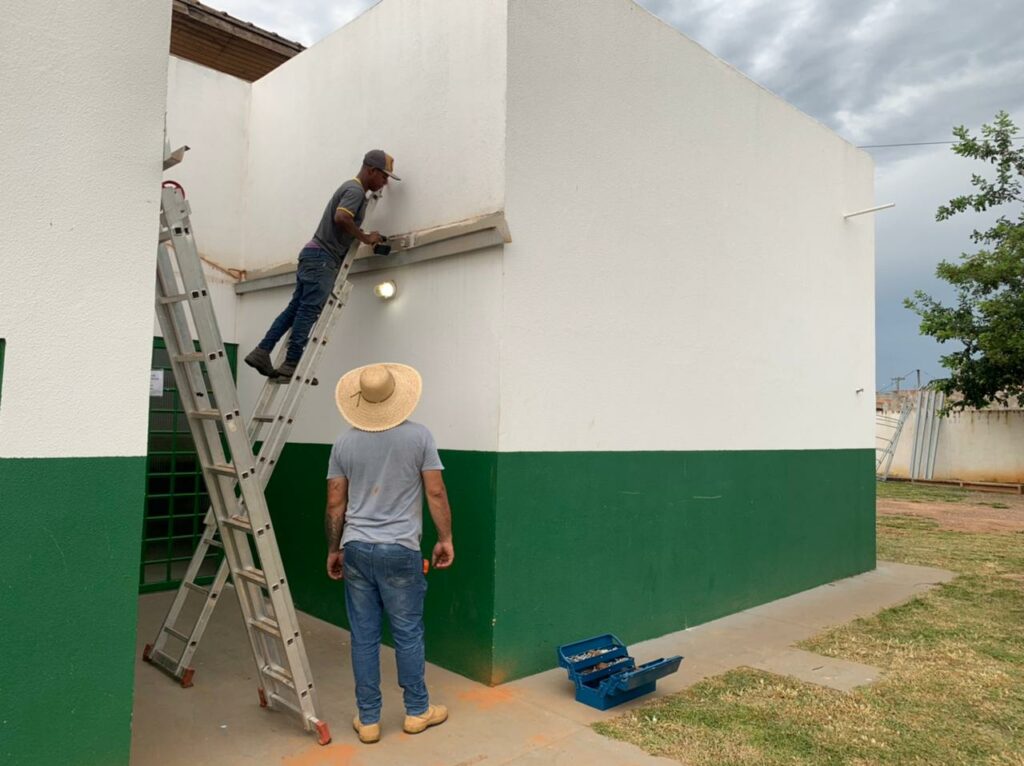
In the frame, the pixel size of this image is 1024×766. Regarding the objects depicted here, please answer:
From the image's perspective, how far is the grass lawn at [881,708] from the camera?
4.13 meters

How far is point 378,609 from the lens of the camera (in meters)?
4.25

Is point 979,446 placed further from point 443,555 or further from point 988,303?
Result: point 443,555

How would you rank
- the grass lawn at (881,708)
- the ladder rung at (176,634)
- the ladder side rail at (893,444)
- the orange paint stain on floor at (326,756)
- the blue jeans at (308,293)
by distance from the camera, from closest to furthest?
the orange paint stain on floor at (326,756)
the grass lawn at (881,708)
the ladder rung at (176,634)
the blue jeans at (308,293)
the ladder side rail at (893,444)

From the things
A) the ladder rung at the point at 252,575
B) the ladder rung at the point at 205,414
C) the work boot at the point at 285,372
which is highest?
the work boot at the point at 285,372

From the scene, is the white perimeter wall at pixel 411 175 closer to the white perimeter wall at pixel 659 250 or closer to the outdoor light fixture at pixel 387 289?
the outdoor light fixture at pixel 387 289

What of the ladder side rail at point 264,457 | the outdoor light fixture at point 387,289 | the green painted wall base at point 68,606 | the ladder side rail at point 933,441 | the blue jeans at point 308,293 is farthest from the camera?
the ladder side rail at point 933,441

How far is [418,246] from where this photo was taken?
5.57 metres

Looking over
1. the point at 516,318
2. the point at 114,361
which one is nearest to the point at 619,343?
the point at 516,318

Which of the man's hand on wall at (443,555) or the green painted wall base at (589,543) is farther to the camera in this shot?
the green painted wall base at (589,543)

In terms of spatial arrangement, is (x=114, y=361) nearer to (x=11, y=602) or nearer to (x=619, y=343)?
(x=11, y=602)

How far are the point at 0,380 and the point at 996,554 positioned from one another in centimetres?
1145

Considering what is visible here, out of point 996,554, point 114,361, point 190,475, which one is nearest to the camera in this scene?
point 114,361

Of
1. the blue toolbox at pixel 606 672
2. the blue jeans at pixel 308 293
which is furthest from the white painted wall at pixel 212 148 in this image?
the blue toolbox at pixel 606 672

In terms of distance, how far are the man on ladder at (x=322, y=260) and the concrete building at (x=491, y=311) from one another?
0.42 metres
